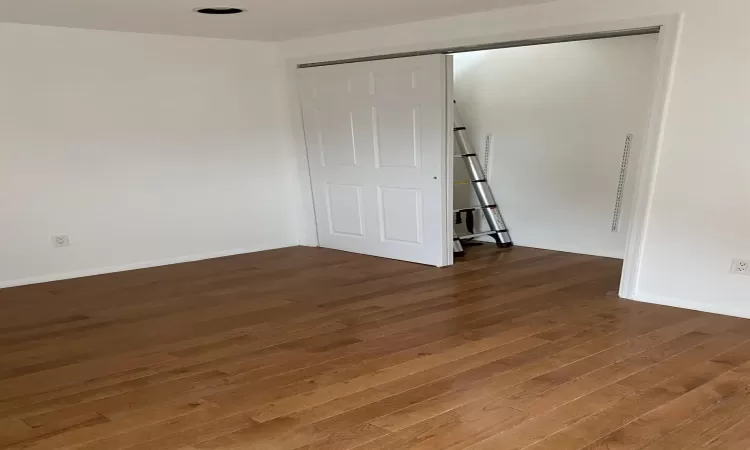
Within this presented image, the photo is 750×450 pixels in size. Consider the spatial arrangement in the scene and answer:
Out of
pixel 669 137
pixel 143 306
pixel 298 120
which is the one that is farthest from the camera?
pixel 298 120

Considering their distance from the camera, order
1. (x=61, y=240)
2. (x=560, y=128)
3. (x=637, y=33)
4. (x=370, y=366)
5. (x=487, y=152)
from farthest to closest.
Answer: (x=487, y=152)
(x=560, y=128)
(x=61, y=240)
(x=637, y=33)
(x=370, y=366)

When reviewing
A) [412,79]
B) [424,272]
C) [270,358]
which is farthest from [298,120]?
[270,358]

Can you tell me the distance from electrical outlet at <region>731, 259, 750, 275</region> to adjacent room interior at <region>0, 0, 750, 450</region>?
0.03m

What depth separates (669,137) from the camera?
11.9ft

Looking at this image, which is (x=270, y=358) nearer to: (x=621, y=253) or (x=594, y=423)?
(x=594, y=423)

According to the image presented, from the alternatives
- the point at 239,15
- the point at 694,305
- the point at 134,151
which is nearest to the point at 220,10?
the point at 239,15

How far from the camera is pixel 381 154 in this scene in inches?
202

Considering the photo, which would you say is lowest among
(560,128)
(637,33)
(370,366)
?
(370,366)

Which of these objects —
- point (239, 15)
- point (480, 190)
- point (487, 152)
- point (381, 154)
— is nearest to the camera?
point (239, 15)

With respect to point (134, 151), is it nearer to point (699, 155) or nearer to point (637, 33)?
point (637, 33)

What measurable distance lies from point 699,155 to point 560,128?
6.22 feet

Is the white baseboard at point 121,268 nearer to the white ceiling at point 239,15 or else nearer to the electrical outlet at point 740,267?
the white ceiling at point 239,15

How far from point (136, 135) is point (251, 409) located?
11.0 feet

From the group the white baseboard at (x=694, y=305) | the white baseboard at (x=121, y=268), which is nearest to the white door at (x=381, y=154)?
the white baseboard at (x=121, y=268)
